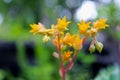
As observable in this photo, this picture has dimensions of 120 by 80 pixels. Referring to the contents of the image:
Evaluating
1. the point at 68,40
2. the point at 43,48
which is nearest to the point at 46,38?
the point at 68,40

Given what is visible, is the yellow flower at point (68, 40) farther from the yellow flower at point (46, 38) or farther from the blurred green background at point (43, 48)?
the blurred green background at point (43, 48)

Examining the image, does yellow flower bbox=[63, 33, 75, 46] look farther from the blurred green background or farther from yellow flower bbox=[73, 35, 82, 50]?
the blurred green background

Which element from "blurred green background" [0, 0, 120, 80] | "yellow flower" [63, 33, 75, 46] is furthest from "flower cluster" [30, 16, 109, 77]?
"blurred green background" [0, 0, 120, 80]

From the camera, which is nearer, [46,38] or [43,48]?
[46,38]

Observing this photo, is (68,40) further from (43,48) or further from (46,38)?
(43,48)

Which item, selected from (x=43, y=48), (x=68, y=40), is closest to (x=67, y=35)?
(x=68, y=40)

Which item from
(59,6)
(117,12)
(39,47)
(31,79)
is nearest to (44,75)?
(31,79)

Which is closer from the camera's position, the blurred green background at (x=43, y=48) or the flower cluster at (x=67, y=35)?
the flower cluster at (x=67, y=35)

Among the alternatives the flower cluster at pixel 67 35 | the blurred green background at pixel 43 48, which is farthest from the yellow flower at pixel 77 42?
the blurred green background at pixel 43 48
